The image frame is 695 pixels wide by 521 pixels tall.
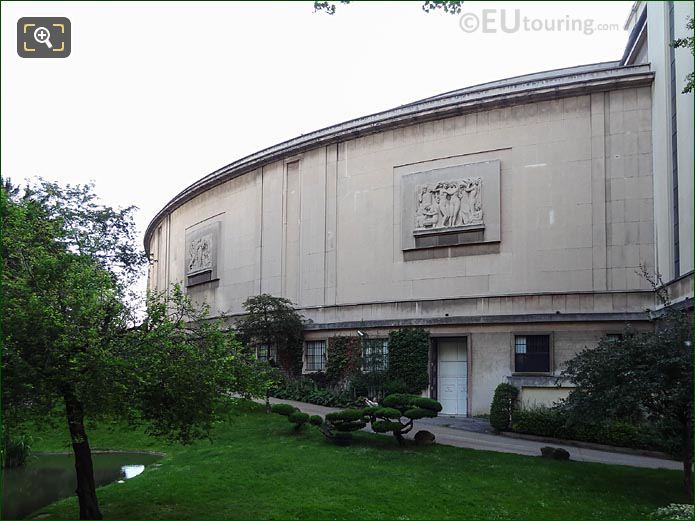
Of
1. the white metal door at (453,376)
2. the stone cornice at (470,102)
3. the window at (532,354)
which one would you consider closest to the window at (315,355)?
the white metal door at (453,376)

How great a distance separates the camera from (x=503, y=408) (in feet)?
77.0

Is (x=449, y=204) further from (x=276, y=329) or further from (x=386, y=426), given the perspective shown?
(x=386, y=426)

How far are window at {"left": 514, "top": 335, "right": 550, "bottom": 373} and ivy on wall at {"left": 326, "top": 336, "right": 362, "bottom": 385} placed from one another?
291 inches

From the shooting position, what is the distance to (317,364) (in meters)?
34.5

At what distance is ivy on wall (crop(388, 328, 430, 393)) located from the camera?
3006 centimetres

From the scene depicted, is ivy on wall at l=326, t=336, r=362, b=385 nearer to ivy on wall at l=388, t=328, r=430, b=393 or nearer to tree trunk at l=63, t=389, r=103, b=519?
ivy on wall at l=388, t=328, r=430, b=393

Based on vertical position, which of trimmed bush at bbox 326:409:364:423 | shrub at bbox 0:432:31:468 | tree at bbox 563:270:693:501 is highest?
tree at bbox 563:270:693:501

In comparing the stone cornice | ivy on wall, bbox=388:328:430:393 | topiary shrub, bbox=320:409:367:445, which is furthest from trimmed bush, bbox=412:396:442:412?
the stone cornice

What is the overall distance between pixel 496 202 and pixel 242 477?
18094 millimetres

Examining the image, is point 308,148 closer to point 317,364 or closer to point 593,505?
point 317,364

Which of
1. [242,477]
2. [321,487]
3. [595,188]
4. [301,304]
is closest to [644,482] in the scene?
[321,487]

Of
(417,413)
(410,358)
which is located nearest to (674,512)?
(417,413)

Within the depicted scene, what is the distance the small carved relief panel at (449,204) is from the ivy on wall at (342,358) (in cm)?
626

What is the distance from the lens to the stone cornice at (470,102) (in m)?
28.5
